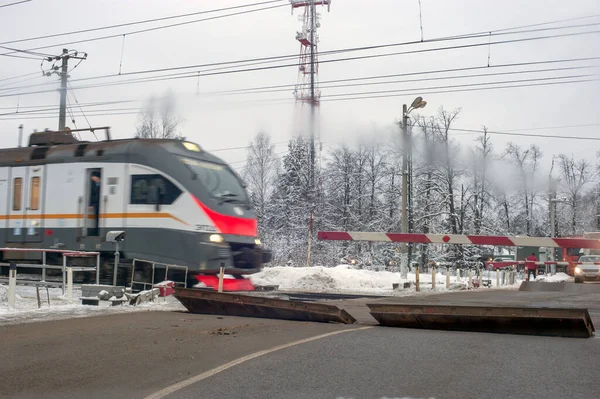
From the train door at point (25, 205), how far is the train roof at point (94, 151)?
0.34 meters

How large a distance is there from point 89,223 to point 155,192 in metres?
2.49

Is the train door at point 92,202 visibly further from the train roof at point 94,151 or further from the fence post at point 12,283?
the fence post at point 12,283

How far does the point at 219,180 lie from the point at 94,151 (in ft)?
12.0

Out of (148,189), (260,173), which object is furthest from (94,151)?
(260,173)

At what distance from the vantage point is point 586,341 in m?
8.60

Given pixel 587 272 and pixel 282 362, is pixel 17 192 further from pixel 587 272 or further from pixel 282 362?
pixel 587 272

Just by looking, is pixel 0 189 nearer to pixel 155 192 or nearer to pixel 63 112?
pixel 155 192

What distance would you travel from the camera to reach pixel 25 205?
18.9 metres

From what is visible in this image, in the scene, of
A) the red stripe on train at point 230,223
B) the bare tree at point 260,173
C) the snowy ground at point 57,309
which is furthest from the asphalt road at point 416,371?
the bare tree at point 260,173

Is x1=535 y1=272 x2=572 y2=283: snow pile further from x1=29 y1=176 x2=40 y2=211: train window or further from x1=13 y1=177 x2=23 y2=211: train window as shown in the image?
x1=13 y1=177 x2=23 y2=211: train window

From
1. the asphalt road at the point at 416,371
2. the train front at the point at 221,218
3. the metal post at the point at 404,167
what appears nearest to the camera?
the asphalt road at the point at 416,371

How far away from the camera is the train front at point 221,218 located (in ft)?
53.8

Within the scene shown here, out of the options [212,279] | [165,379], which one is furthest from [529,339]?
[212,279]

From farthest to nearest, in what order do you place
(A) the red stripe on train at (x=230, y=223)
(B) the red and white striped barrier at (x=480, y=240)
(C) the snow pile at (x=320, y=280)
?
(C) the snow pile at (x=320, y=280) < (B) the red and white striped barrier at (x=480, y=240) < (A) the red stripe on train at (x=230, y=223)
